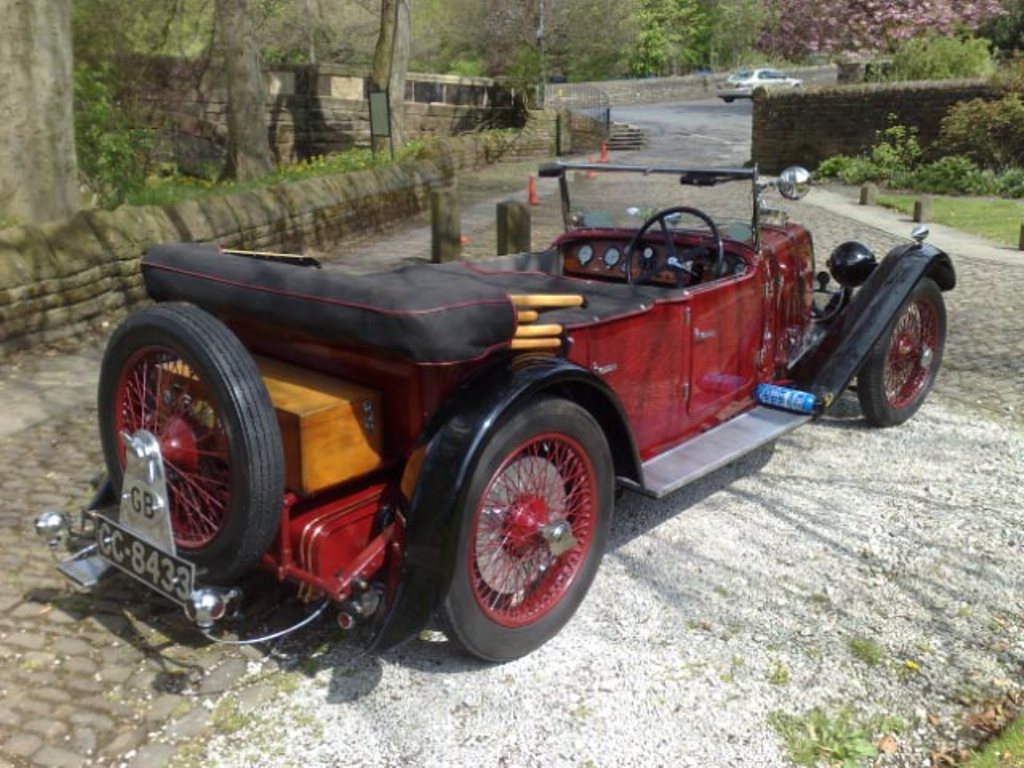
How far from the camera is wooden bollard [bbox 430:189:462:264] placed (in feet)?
31.4

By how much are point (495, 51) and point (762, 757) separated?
A: 36533 mm

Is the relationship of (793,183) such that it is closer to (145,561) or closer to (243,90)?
(145,561)

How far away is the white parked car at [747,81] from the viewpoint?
40375 mm

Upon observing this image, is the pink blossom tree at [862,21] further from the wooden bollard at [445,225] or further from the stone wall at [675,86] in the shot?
the wooden bollard at [445,225]

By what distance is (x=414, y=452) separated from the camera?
9.70 ft

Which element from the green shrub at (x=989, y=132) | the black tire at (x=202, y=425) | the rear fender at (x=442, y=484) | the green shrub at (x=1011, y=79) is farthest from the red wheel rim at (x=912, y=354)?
the green shrub at (x=1011, y=79)

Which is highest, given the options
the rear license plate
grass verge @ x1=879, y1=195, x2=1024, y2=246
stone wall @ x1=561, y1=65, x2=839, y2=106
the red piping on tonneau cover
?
stone wall @ x1=561, y1=65, x2=839, y2=106

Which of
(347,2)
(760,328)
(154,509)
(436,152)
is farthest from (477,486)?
(347,2)

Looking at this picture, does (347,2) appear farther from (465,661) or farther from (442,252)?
(465,661)

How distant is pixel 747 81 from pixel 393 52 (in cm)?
2585

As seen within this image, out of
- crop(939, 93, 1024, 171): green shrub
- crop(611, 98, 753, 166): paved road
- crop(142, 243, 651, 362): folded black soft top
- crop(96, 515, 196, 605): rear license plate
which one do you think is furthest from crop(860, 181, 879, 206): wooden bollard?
crop(96, 515, 196, 605): rear license plate

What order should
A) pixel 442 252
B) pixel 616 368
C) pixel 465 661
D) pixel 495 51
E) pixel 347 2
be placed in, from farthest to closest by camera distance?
pixel 495 51 → pixel 347 2 → pixel 442 252 → pixel 616 368 → pixel 465 661

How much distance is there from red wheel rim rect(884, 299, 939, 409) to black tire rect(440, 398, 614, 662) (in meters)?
2.71

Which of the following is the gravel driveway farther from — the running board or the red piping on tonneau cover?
the red piping on tonneau cover
